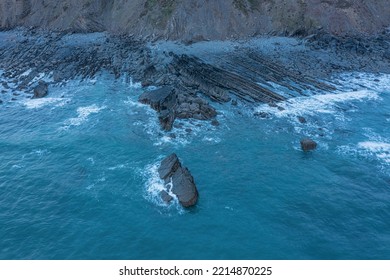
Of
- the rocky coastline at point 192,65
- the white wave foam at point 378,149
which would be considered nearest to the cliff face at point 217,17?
the rocky coastline at point 192,65

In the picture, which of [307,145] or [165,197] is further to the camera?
[307,145]

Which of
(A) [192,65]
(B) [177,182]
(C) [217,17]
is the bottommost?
(B) [177,182]

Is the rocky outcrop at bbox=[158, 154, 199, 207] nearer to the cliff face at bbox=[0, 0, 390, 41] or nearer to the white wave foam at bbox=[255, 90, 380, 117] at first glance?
the white wave foam at bbox=[255, 90, 380, 117]

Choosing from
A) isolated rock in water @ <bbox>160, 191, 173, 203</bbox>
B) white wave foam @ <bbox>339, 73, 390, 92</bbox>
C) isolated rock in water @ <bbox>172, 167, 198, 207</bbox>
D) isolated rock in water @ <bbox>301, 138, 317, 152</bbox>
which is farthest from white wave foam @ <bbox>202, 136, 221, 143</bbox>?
white wave foam @ <bbox>339, 73, 390, 92</bbox>

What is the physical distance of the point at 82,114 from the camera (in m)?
57.3

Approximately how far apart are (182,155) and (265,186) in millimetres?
12060

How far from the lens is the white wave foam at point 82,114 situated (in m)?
54.7

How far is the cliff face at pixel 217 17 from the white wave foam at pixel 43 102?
112ft

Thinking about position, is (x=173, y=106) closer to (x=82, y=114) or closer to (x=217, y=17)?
(x=82, y=114)

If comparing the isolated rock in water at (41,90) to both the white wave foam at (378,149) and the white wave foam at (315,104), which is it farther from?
the white wave foam at (378,149)

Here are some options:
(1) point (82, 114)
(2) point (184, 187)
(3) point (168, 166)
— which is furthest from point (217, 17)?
(2) point (184, 187)

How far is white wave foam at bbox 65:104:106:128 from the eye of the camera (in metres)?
54.7

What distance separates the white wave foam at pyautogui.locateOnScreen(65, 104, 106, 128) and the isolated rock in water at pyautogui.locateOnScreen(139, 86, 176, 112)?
772 centimetres

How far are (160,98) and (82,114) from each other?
1358 centimetres
